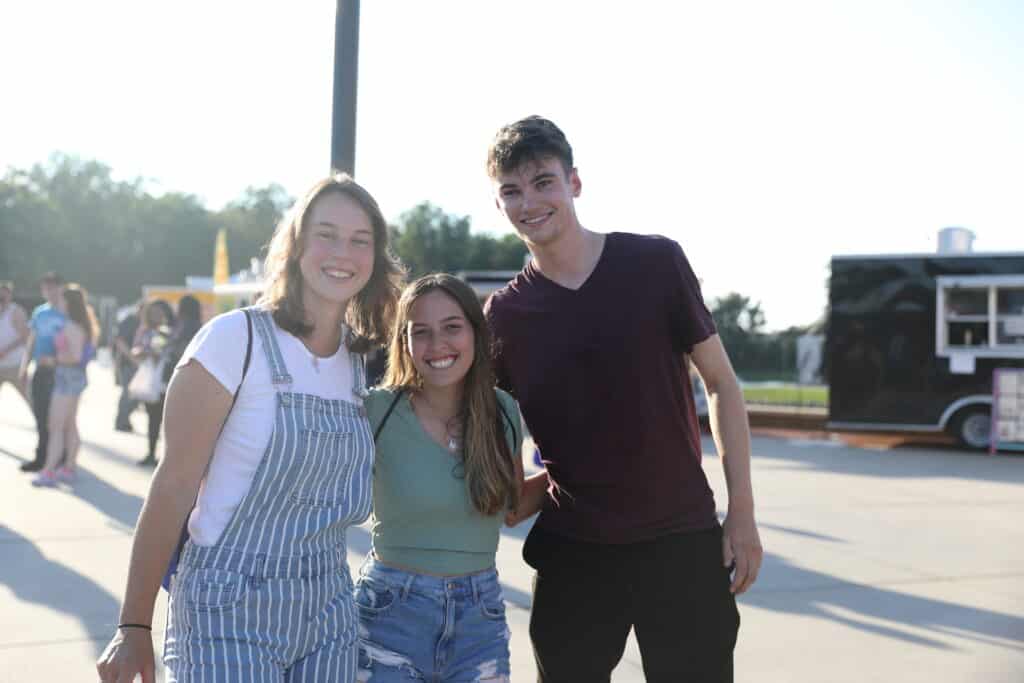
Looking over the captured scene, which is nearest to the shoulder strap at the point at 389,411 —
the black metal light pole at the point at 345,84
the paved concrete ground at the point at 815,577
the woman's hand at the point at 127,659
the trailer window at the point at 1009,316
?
the woman's hand at the point at 127,659

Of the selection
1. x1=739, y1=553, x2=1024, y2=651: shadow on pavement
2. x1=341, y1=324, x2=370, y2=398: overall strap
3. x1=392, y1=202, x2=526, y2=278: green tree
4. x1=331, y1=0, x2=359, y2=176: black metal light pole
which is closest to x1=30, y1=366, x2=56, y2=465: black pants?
x1=739, y1=553, x2=1024, y2=651: shadow on pavement

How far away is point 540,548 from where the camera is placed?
3105 millimetres

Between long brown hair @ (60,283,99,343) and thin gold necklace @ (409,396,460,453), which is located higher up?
long brown hair @ (60,283,99,343)

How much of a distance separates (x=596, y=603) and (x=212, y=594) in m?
1.06

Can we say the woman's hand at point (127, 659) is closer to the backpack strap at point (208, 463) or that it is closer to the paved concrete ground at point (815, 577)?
the backpack strap at point (208, 463)

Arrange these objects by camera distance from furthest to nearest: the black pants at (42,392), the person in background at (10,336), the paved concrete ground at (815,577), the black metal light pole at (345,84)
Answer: the person in background at (10,336)
the black pants at (42,392)
the paved concrete ground at (815,577)
the black metal light pole at (345,84)

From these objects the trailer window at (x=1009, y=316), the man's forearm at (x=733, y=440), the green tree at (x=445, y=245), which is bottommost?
the man's forearm at (x=733, y=440)

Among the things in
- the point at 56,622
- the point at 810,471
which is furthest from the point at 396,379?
the point at 810,471

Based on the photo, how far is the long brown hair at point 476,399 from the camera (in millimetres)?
2883

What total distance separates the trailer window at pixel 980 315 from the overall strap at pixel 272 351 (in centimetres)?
1356

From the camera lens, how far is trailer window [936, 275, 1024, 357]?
1433 centimetres

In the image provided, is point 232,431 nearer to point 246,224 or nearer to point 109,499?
point 109,499

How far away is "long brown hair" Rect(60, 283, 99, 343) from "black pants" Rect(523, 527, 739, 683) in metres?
7.82

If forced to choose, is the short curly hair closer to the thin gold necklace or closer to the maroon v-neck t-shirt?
the maroon v-neck t-shirt
